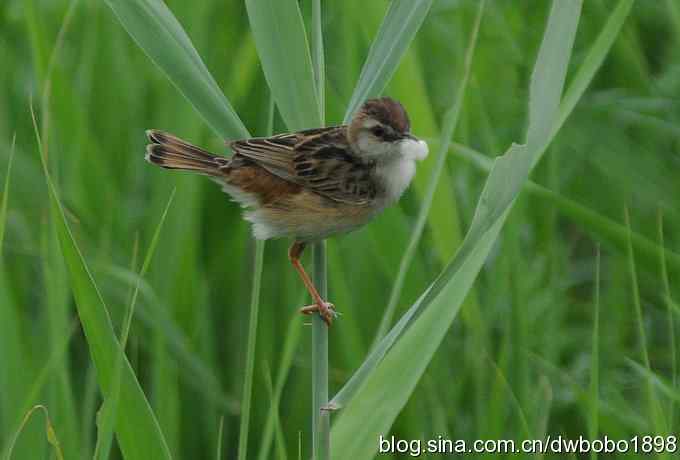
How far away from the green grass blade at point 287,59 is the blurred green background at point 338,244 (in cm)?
88

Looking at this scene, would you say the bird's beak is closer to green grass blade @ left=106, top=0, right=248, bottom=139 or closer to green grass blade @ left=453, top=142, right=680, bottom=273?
green grass blade @ left=453, top=142, right=680, bottom=273

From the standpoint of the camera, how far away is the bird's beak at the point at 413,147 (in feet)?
6.97

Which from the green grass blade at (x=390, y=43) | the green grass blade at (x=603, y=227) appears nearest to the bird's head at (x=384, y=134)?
the green grass blade at (x=390, y=43)

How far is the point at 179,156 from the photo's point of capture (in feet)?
7.61

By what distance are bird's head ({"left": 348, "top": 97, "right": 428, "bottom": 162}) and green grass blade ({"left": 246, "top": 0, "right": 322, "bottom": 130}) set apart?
1.02 ft

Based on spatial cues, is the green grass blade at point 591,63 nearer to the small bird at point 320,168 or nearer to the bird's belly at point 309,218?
Answer: the small bird at point 320,168

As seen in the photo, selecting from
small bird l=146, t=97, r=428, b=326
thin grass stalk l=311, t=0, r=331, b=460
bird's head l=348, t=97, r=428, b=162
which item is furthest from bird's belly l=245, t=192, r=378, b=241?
thin grass stalk l=311, t=0, r=331, b=460

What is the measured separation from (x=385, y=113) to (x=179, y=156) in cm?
50

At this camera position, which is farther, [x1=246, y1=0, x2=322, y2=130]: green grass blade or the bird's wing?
the bird's wing

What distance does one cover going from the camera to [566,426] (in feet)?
9.85

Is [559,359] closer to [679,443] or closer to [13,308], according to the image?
[679,443]

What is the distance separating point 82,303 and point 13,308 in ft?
3.03

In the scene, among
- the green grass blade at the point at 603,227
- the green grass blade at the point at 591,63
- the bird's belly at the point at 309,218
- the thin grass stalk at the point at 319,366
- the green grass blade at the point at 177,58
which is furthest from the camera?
the green grass blade at the point at 603,227

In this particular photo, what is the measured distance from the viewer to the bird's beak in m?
2.12
